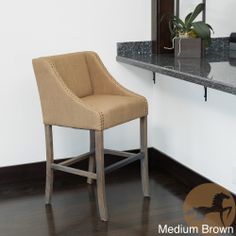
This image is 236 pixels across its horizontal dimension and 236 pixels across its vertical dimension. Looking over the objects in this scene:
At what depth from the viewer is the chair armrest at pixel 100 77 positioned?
2682mm

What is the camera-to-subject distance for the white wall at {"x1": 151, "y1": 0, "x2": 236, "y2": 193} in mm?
2449

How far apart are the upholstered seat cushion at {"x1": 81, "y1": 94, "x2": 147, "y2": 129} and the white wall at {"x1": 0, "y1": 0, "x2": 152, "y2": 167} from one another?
1.45 feet

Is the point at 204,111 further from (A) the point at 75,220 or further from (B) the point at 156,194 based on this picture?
(A) the point at 75,220

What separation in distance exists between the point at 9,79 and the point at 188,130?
115 centimetres

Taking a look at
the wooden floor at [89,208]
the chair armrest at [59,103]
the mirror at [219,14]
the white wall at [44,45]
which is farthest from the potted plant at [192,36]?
the wooden floor at [89,208]

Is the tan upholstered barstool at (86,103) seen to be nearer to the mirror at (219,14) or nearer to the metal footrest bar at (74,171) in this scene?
the metal footrest bar at (74,171)

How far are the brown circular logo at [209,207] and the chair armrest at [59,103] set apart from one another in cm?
72

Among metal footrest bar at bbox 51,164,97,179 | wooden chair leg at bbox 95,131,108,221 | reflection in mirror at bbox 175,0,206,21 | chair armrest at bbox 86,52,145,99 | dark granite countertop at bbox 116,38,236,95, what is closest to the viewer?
dark granite countertop at bbox 116,38,236,95

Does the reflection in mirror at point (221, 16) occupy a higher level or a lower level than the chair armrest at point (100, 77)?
higher

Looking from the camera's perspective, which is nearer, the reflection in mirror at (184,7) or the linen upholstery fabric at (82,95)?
the linen upholstery fabric at (82,95)

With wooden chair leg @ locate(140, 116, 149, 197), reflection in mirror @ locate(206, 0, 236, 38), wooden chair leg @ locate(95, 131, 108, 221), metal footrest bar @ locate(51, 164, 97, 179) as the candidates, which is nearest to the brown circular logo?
wooden chair leg @ locate(140, 116, 149, 197)

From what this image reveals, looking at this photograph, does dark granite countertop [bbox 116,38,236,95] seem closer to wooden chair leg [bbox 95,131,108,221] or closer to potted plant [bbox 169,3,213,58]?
potted plant [bbox 169,3,213,58]

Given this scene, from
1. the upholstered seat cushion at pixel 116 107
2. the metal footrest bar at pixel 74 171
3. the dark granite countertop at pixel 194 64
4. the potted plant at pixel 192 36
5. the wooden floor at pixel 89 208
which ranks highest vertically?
the potted plant at pixel 192 36

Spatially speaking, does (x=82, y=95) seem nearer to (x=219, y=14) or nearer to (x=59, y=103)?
(x=59, y=103)
